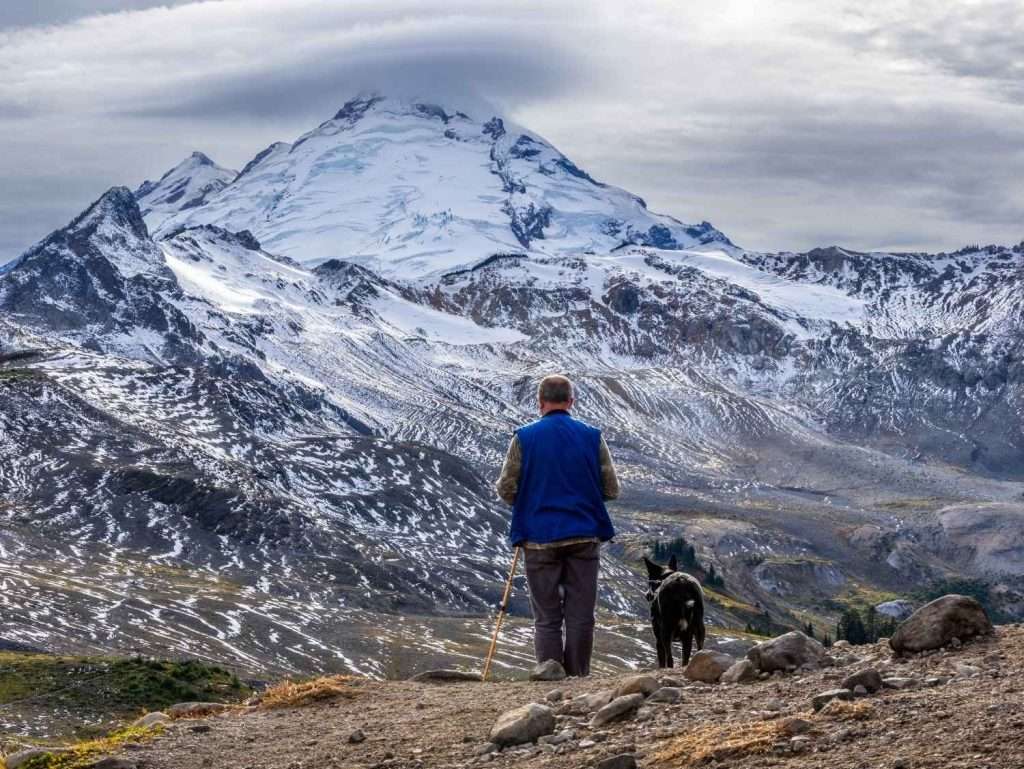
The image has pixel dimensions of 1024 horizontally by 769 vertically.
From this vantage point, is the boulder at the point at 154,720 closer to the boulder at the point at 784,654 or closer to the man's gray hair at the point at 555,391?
the man's gray hair at the point at 555,391

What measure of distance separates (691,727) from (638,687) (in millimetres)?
2304

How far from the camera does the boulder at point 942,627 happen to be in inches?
867

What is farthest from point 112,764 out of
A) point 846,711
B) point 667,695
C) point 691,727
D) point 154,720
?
point 846,711

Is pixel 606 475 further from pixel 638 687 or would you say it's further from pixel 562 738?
pixel 562 738

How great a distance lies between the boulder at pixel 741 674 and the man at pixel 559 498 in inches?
122

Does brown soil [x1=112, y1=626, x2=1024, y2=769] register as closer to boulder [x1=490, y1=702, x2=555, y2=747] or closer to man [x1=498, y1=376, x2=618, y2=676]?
boulder [x1=490, y1=702, x2=555, y2=747]

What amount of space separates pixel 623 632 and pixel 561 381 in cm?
17260

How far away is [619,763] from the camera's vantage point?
58.4 ft

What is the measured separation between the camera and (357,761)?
2066 cm

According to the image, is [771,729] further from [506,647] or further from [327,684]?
[506,647]

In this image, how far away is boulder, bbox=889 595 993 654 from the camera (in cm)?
2203

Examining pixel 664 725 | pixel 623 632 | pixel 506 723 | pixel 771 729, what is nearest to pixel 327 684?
pixel 506 723

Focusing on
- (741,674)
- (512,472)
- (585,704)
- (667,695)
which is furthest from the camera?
(512,472)

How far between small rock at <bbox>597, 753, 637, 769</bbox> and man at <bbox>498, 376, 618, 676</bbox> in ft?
23.3
